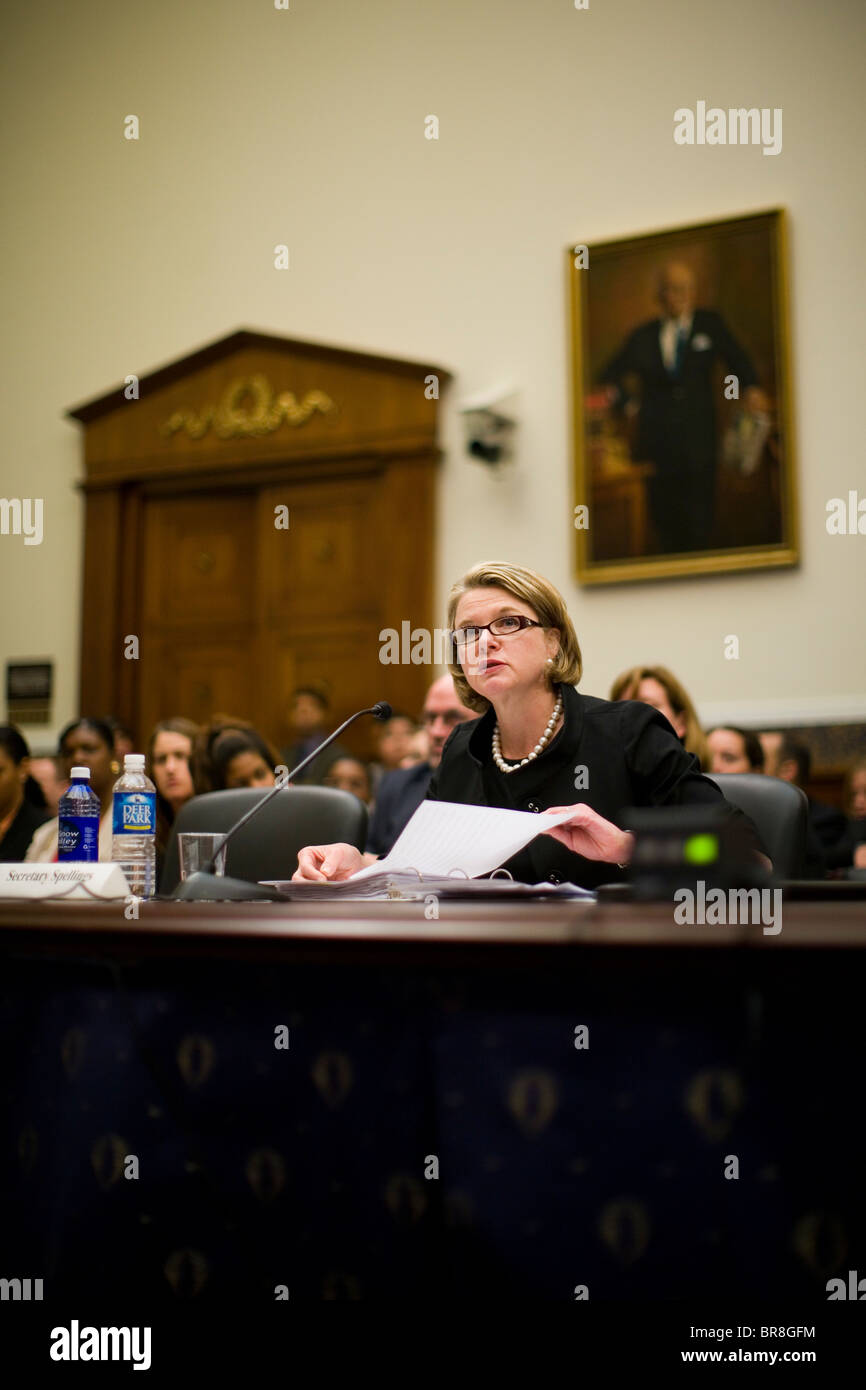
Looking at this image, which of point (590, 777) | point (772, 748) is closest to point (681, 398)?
point (772, 748)

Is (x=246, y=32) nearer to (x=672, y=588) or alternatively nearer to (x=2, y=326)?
(x=2, y=326)

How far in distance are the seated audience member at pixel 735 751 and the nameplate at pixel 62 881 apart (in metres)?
2.54

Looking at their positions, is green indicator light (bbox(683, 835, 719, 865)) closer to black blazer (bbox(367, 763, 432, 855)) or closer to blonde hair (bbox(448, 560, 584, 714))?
blonde hair (bbox(448, 560, 584, 714))

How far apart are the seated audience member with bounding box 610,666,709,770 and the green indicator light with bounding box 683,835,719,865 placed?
2.42 m

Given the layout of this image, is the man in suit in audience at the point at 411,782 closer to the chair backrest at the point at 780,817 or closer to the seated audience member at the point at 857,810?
the seated audience member at the point at 857,810

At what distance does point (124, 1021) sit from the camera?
4.27 feet

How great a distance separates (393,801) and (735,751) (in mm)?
1264

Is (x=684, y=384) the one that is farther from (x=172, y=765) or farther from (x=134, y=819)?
(x=134, y=819)

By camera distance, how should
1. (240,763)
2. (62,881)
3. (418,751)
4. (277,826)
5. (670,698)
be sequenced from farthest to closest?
1. (418,751)
2. (670,698)
3. (240,763)
4. (277,826)
5. (62,881)

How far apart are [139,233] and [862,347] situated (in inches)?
160

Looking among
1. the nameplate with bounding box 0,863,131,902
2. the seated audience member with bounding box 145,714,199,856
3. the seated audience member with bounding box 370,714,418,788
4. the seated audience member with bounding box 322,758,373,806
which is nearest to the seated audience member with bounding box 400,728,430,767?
the seated audience member with bounding box 370,714,418,788

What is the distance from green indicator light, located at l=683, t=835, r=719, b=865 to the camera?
972mm

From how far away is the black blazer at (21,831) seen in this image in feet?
10.8

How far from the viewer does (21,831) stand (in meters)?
3.38
